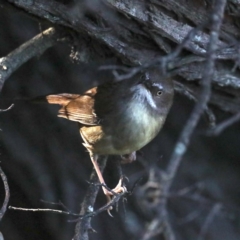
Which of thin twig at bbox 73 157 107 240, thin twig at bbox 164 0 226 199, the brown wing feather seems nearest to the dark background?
the brown wing feather

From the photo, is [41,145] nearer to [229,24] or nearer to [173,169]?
[229,24]

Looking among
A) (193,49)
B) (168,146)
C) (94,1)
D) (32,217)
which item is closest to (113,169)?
(168,146)

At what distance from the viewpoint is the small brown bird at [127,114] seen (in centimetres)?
330

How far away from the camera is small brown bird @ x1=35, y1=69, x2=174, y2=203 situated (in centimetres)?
330

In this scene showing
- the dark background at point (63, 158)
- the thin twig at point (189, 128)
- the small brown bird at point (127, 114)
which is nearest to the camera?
the thin twig at point (189, 128)

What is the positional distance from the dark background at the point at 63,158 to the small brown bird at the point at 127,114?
83 centimetres

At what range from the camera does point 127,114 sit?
3.33 m

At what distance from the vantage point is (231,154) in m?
4.48

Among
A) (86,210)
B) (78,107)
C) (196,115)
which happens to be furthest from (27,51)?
(196,115)

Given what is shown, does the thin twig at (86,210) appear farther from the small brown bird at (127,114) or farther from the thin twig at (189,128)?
the thin twig at (189,128)

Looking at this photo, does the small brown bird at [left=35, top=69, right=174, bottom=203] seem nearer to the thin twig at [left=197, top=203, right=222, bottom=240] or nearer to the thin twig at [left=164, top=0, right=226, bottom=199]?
the thin twig at [left=164, top=0, right=226, bottom=199]

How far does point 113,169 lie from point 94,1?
7.85ft

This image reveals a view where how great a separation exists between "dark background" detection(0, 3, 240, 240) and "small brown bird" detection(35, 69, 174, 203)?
0.83m

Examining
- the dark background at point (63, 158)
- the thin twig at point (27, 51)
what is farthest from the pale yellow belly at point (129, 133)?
the dark background at point (63, 158)
